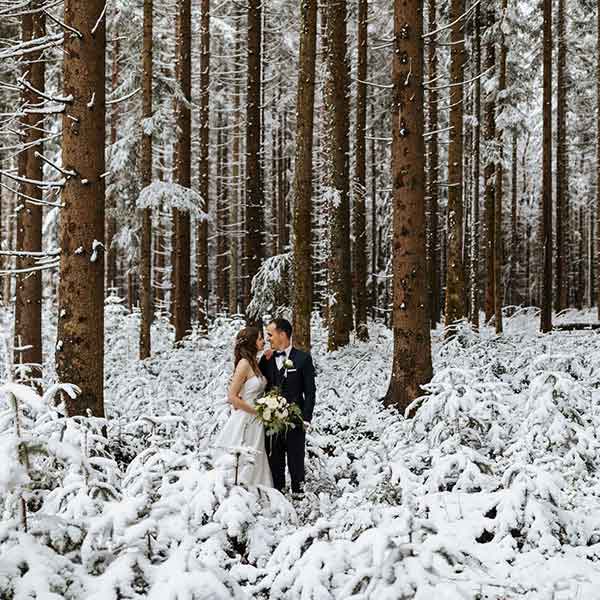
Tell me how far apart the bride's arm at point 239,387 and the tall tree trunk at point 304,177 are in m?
5.29

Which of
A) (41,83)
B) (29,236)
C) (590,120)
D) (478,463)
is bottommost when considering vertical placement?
(478,463)

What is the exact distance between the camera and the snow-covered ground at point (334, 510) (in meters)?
2.32

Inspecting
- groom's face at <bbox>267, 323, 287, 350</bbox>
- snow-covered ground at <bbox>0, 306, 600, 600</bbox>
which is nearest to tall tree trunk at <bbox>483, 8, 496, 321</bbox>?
snow-covered ground at <bbox>0, 306, 600, 600</bbox>

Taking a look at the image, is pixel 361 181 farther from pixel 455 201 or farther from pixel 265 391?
pixel 265 391

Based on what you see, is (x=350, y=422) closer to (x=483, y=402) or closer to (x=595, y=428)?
(x=483, y=402)

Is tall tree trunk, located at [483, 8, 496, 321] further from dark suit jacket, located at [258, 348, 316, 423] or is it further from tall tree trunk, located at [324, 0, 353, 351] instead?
dark suit jacket, located at [258, 348, 316, 423]

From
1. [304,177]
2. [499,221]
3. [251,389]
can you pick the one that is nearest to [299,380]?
[251,389]

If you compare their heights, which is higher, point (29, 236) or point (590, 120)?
point (590, 120)

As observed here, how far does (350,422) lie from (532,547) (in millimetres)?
4938

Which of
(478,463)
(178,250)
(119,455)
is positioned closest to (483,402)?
(478,463)

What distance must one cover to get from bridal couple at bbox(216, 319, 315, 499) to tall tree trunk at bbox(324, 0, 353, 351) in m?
8.11

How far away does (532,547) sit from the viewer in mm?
4082

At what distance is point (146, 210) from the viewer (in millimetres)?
15062

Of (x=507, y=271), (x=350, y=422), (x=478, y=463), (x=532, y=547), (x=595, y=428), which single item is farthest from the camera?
(x=507, y=271)
